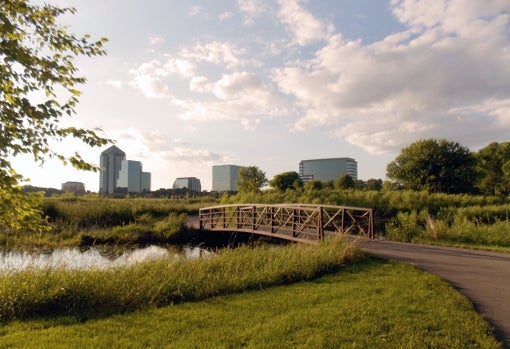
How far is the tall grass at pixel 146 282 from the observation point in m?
5.85

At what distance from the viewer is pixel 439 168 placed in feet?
112

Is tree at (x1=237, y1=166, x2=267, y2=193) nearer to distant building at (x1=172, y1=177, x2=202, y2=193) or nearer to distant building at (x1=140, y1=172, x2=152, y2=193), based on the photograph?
distant building at (x1=172, y1=177, x2=202, y2=193)

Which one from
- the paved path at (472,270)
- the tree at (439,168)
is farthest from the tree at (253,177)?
the paved path at (472,270)

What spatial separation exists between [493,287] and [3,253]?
16085 millimetres

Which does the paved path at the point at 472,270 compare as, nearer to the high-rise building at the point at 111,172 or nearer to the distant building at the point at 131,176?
the high-rise building at the point at 111,172

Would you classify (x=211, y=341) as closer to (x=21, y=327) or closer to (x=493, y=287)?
(x=21, y=327)

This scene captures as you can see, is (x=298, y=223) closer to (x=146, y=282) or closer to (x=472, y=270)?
(x=472, y=270)

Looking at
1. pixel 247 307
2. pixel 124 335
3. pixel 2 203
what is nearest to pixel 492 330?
pixel 247 307

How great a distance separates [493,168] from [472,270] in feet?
153

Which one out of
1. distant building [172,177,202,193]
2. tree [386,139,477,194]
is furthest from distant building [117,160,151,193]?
tree [386,139,477,194]

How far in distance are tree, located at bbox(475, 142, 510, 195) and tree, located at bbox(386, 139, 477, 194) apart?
12971mm

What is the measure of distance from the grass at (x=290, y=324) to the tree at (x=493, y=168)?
47.0 meters

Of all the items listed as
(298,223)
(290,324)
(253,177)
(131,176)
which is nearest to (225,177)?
(131,176)

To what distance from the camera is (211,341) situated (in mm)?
4352
